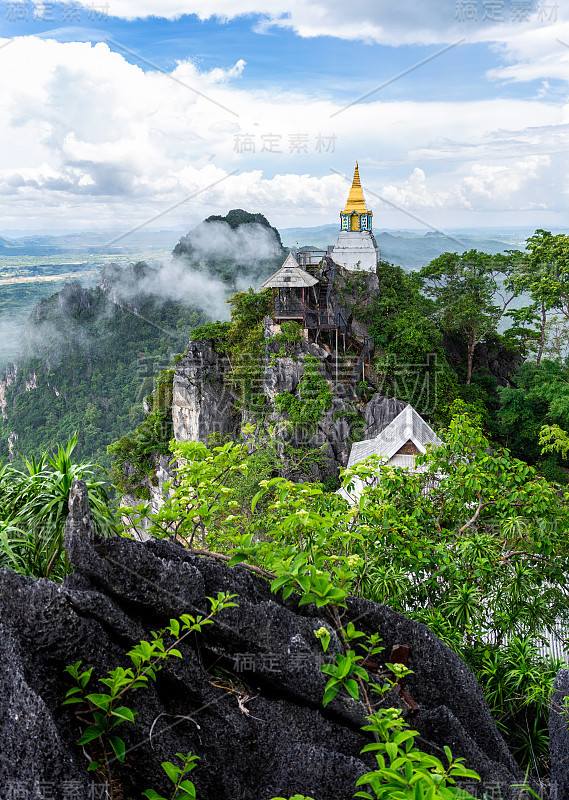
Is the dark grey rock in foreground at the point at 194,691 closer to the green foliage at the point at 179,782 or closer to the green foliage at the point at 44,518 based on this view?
the green foliage at the point at 179,782

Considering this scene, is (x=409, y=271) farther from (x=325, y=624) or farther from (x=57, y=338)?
(x=57, y=338)

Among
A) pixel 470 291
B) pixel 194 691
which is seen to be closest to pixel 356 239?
pixel 470 291

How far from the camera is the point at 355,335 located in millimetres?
21062

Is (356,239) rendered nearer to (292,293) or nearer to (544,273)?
(292,293)

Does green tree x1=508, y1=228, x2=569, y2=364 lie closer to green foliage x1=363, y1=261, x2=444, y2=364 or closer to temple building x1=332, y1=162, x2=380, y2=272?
green foliage x1=363, y1=261, x2=444, y2=364

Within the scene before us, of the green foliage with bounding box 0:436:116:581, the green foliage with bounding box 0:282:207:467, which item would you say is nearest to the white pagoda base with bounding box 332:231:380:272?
the green foliage with bounding box 0:282:207:467

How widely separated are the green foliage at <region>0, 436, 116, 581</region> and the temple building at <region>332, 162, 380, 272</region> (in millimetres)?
20341

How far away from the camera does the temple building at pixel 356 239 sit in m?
23.0

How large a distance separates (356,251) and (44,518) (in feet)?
70.1

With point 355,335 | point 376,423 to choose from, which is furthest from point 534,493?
point 355,335

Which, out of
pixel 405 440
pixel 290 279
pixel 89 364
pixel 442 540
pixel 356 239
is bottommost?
pixel 89 364

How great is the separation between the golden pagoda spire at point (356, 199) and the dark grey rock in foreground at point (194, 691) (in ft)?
77.0

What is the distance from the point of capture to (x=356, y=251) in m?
23.0

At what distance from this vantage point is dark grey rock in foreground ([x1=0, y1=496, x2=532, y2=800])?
85.6 inches
